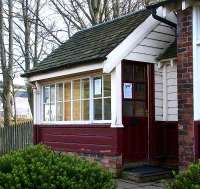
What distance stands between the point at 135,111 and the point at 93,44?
2270mm

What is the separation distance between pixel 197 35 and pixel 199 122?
1.74m

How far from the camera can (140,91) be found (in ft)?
37.3

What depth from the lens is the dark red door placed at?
35.9 ft

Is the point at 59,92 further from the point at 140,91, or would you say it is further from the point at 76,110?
the point at 140,91

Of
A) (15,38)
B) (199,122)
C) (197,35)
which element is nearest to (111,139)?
(199,122)

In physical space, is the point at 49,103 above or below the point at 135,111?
above

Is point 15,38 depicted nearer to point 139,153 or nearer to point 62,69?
point 62,69

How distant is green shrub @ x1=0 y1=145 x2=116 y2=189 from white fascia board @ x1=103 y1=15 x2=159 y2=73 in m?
4.70

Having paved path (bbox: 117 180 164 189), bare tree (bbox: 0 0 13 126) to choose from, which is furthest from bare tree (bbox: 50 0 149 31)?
paved path (bbox: 117 180 164 189)

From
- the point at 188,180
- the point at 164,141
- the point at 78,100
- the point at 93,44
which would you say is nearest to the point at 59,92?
the point at 78,100

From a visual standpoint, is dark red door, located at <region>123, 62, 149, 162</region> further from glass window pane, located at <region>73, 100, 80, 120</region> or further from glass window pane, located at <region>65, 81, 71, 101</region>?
glass window pane, located at <region>65, 81, 71, 101</region>

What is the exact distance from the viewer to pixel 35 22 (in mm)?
24625

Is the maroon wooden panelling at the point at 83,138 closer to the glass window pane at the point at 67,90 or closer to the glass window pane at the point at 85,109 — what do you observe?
the glass window pane at the point at 85,109

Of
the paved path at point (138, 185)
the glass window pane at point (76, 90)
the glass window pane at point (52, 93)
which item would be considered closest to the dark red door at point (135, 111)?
the paved path at point (138, 185)
